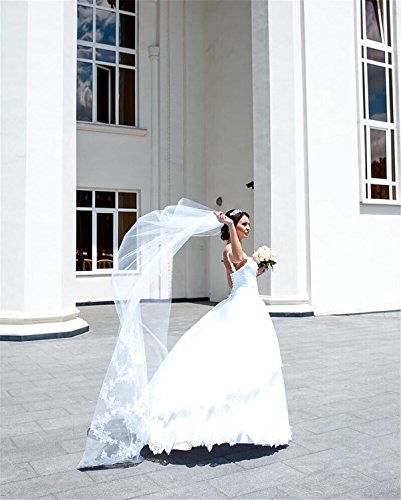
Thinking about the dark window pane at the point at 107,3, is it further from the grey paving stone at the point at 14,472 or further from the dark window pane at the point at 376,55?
the grey paving stone at the point at 14,472

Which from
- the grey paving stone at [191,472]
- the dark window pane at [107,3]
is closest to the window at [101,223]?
the dark window pane at [107,3]

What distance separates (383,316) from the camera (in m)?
12.6

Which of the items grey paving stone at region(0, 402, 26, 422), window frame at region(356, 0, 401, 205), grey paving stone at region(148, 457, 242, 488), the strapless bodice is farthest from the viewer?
window frame at region(356, 0, 401, 205)

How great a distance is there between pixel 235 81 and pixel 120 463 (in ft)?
44.3

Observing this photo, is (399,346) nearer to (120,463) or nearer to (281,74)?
(120,463)

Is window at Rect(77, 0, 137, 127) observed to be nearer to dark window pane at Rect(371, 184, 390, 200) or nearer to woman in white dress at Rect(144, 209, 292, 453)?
dark window pane at Rect(371, 184, 390, 200)

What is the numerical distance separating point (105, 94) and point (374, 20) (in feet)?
26.7

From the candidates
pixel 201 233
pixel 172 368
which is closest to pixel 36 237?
Answer: pixel 201 233

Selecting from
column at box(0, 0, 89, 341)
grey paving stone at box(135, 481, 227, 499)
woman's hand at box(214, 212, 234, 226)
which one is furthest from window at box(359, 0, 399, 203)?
grey paving stone at box(135, 481, 227, 499)

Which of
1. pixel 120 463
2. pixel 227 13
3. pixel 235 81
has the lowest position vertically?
pixel 120 463

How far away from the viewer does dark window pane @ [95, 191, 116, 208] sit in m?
15.9

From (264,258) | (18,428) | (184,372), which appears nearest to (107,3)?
(264,258)

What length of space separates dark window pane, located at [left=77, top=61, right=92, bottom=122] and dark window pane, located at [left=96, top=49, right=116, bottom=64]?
408mm

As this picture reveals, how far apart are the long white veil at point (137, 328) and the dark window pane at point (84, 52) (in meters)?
13.0
